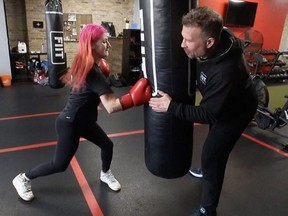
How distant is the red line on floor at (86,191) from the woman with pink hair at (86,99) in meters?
0.43

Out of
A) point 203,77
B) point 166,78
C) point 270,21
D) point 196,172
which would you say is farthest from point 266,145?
point 270,21

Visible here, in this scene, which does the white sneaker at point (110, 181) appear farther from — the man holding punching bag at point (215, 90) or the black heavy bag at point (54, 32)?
the black heavy bag at point (54, 32)

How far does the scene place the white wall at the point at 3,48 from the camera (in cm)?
651

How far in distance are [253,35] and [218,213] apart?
23.2 ft

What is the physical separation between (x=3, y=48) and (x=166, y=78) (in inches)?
260

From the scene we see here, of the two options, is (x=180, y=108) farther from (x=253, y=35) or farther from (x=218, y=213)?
(x=253, y=35)

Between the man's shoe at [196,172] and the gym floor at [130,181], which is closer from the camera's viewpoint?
the gym floor at [130,181]

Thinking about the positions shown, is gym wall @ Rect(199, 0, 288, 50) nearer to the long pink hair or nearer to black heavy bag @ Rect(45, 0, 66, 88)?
black heavy bag @ Rect(45, 0, 66, 88)

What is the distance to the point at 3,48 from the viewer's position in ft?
22.0

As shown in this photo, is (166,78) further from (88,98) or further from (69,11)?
(69,11)

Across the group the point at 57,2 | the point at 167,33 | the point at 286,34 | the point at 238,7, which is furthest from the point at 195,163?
the point at 286,34

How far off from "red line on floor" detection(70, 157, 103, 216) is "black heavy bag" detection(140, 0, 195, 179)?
2.16 ft

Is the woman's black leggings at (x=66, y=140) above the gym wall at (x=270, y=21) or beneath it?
beneath

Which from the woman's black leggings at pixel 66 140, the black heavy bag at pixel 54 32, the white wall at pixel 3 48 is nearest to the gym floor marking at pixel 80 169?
the woman's black leggings at pixel 66 140
